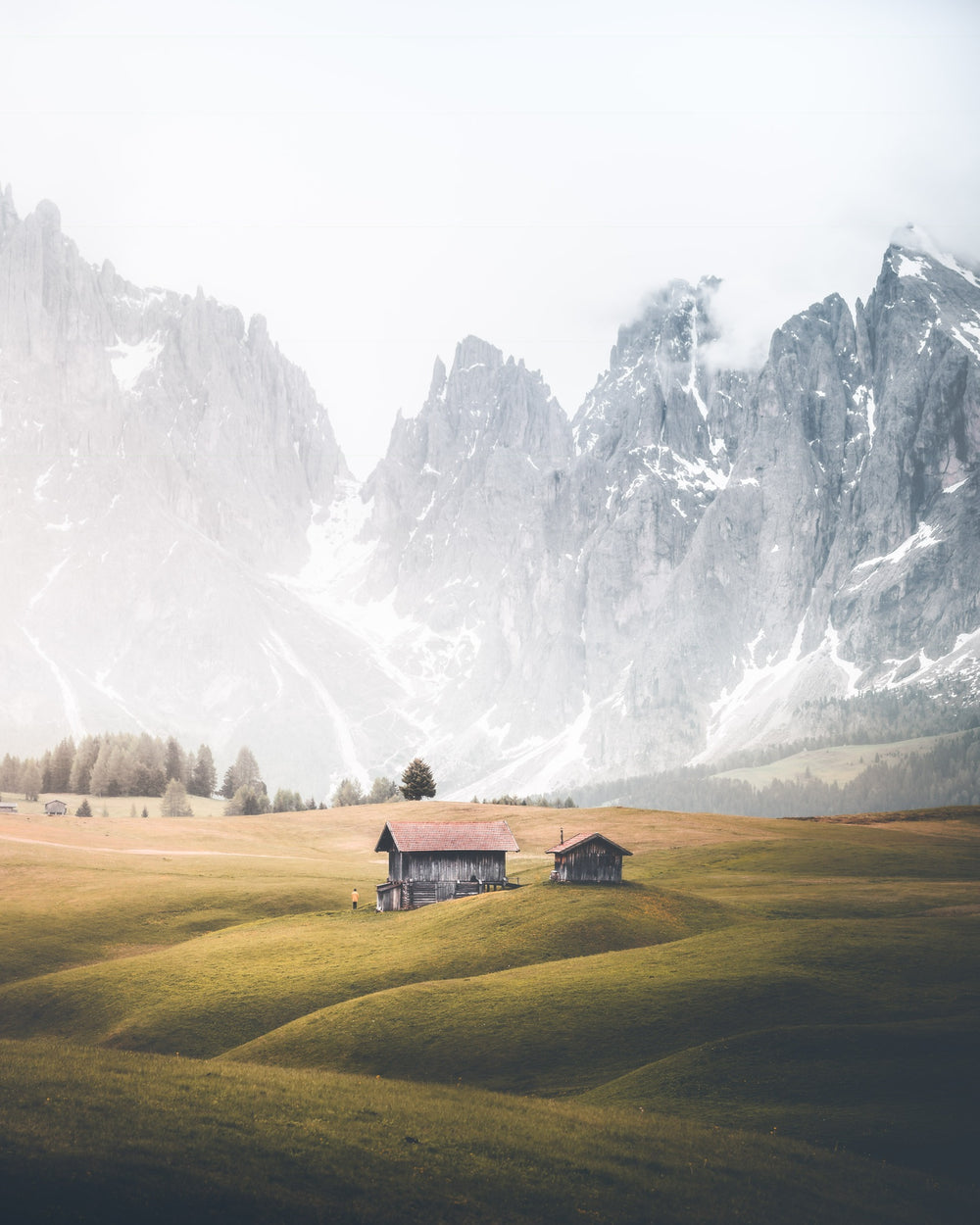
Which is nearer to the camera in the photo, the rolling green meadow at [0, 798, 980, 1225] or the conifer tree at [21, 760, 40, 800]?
the rolling green meadow at [0, 798, 980, 1225]

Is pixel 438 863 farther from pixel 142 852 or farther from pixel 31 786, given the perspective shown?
pixel 31 786

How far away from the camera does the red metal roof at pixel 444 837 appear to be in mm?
84438

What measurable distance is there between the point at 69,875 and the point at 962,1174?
7673 centimetres

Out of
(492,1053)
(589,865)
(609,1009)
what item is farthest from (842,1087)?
(589,865)

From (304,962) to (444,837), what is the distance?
→ 78.8 feet

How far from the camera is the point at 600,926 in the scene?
217 ft

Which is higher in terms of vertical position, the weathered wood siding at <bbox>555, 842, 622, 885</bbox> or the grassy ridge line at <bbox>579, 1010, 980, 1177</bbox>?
the weathered wood siding at <bbox>555, 842, 622, 885</bbox>

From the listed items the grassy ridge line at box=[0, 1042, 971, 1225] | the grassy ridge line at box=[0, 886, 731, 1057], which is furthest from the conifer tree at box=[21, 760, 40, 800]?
the grassy ridge line at box=[0, 1042, 971, 1225]

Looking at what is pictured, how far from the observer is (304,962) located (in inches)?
2498

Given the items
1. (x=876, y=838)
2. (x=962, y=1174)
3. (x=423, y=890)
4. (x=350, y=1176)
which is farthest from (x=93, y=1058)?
(x=876, y=838)

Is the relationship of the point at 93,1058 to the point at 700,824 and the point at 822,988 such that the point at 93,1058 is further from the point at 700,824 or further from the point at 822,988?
the point at 700,824

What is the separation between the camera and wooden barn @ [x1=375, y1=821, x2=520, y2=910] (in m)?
83.2

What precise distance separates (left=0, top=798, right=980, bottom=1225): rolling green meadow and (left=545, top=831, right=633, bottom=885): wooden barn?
5.94ft

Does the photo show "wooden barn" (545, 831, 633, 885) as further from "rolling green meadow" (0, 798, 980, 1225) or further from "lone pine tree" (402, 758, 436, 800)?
"lone pine tree" (402, 758, 436, 800)
